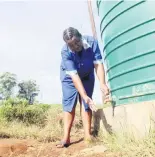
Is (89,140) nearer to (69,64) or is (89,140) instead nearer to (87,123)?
(87,123)

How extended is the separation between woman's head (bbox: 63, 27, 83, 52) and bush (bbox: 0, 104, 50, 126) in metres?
4.32

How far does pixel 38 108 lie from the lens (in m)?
8.46

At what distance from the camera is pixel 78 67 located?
12.9 ft

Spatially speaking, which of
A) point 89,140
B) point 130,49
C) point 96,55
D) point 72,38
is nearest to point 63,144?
point 89,140

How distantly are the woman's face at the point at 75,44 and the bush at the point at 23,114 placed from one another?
14.0ft

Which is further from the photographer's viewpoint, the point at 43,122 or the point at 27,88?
the point at 27,88

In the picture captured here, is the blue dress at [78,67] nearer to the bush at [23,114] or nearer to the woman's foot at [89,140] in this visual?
the woman's foot at [89,140]

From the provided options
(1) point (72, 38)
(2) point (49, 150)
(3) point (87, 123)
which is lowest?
(2) point (49, 150)

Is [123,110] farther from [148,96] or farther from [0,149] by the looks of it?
[0,149]

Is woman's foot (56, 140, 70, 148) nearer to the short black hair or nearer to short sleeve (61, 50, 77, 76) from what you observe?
short sleeve (61, 50, 77, 76)

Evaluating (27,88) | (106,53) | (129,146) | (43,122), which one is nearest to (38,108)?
(43,122)

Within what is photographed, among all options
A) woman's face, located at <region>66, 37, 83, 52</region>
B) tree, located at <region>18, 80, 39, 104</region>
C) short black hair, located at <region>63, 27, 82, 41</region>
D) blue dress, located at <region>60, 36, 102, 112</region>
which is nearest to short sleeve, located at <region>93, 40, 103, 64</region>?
blue dress, located at <region>60, 36, 102, 112</region>

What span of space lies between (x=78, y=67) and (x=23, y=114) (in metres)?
4.34

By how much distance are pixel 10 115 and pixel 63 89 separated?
4017 millimetres
